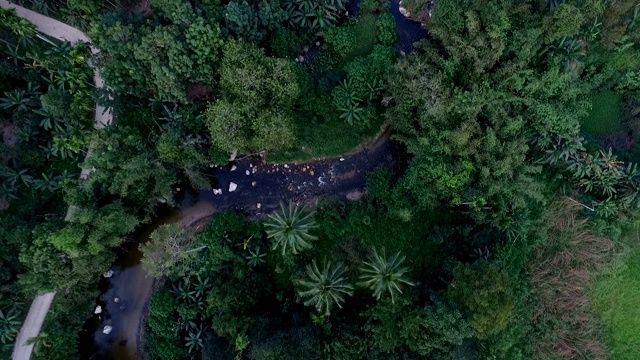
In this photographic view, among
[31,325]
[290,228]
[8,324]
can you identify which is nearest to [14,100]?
[8,324]

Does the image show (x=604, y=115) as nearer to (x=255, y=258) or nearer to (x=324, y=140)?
(x=324, y=140)

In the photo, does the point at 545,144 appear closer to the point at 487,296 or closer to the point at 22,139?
the point at 487,296

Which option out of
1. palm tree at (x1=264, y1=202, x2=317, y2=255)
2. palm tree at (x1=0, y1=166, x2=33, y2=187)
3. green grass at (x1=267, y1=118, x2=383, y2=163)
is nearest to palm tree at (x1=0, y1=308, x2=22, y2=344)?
palm tree at (x1=0, y1=166, x2=33, y2=187)

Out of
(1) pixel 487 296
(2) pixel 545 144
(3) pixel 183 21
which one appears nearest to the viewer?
(1) pixel 487 296

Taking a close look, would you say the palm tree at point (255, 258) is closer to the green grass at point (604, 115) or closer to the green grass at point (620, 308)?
the green grass at point (620, 308)

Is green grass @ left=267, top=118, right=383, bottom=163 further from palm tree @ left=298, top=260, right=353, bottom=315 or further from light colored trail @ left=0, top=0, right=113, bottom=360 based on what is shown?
light colored trail @ left=0, top=0, right=113, bottom=360

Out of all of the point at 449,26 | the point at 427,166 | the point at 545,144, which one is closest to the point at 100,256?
the point at 427,166
